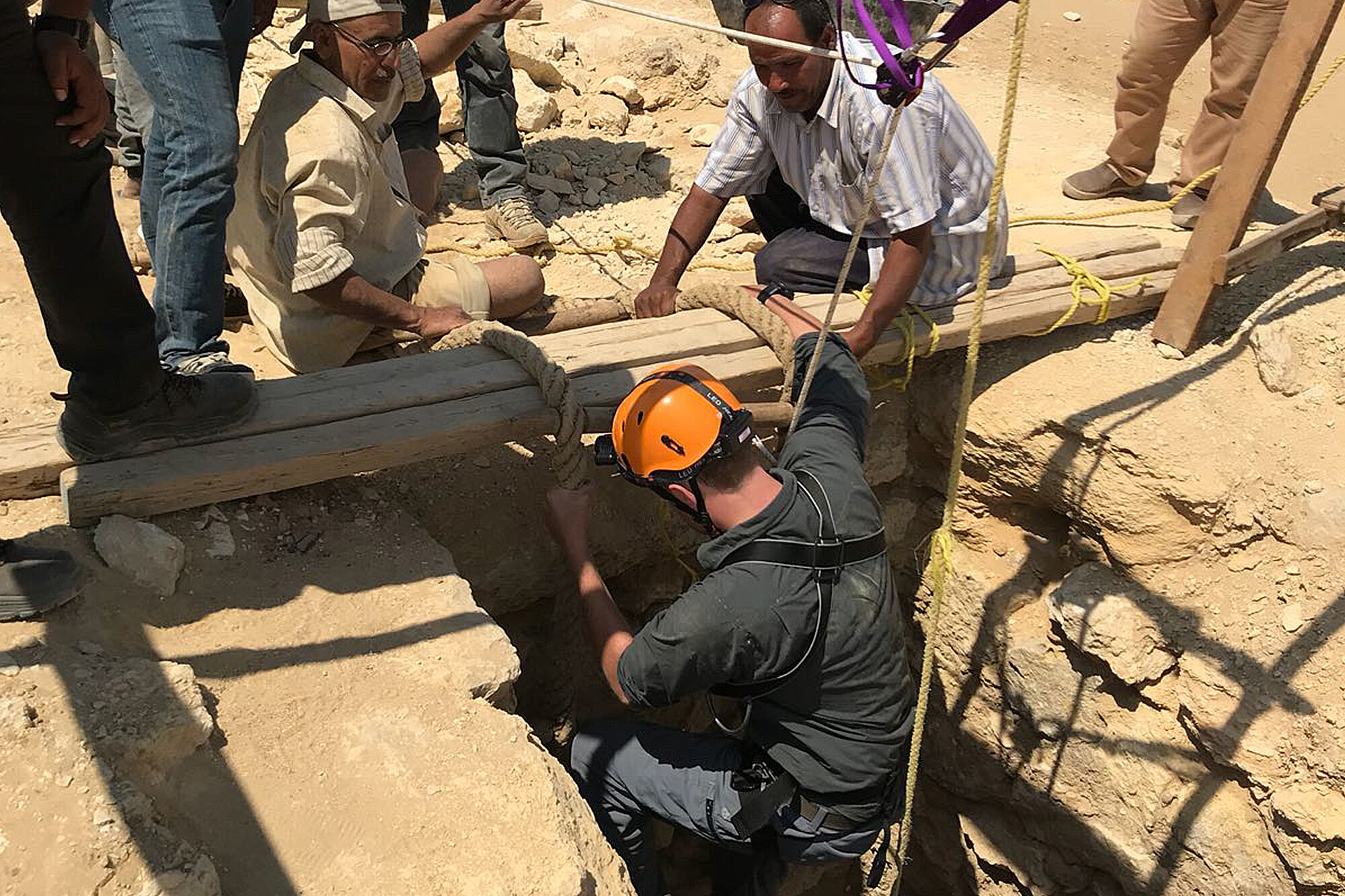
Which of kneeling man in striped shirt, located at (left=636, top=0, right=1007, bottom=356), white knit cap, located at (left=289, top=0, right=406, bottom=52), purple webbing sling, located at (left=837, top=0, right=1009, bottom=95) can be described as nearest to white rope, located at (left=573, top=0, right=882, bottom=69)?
purple webbing sling, located at (left=837, top=0, right=1009, bottom=95)

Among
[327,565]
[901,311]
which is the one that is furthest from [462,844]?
[901,311]

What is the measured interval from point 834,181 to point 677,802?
210 cm

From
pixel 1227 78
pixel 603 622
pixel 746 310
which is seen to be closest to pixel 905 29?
pixel 746 310

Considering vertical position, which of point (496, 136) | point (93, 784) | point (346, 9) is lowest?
point (93, 784)

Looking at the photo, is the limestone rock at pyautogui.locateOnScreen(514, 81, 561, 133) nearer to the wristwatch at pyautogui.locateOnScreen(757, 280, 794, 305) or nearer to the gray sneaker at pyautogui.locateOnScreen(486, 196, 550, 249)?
the gray sneaker at pyautogui.locateOnScreen(486, 196, 550, 249)

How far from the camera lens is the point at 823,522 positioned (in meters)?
2.72

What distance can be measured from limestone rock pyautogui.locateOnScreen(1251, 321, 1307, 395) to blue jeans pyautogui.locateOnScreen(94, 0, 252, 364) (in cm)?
354

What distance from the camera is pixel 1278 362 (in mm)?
3775

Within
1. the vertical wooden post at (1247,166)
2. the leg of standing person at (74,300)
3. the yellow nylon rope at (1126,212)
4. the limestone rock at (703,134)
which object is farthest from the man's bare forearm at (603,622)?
the limestone rock at (703,134)

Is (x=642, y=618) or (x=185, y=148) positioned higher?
(x=185, y=148)

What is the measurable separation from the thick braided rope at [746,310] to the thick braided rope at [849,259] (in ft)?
0.29

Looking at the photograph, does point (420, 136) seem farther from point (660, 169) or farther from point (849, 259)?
point (849, 259)

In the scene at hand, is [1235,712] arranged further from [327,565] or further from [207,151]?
[207,151]

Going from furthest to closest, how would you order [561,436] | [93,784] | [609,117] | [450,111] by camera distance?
1. [609,117]
2. [450,111]
3. [561,436]
4. [93,784]
